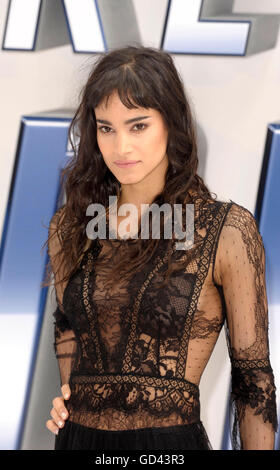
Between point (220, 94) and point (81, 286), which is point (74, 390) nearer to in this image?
point (81, 286)

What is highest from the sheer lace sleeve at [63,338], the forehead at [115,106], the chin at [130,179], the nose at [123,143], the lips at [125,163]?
the forehead at [115,106]

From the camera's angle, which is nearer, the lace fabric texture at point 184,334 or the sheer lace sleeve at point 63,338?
the lace fabric texture at point 184,334

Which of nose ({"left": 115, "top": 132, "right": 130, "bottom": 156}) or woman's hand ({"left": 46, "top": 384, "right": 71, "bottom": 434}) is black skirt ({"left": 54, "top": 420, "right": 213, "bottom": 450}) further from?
nose ({"left": 115, "top": 132, "right": 130, "bottom": 156})

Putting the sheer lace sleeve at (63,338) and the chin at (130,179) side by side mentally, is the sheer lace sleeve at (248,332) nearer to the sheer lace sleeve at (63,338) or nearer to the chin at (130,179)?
the chin at (130,179)

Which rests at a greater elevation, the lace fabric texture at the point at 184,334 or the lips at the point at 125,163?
the lips at the point at 125,163

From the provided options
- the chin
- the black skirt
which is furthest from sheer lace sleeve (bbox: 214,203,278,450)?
the chin

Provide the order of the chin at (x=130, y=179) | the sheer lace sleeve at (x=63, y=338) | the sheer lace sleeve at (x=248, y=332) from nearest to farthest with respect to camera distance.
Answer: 1. the sheer lace sleeve at (x=248, y=332)
2. the chin at (x=130, y=179)
3. the sheer lace sleeve at (x=63, y=338)

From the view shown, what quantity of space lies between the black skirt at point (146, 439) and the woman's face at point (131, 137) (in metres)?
0.65

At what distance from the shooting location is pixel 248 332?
60.5 inches

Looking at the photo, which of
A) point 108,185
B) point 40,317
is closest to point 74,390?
point 108,185

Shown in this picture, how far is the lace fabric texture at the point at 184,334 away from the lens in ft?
5.04

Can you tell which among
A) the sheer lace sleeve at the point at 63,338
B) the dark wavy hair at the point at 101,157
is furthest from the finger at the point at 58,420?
the dark wavy hair at the point at 101,157

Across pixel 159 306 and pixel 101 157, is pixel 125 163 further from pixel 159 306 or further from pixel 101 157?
pixel 159 306

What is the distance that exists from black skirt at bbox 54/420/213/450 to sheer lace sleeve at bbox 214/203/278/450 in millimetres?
120
